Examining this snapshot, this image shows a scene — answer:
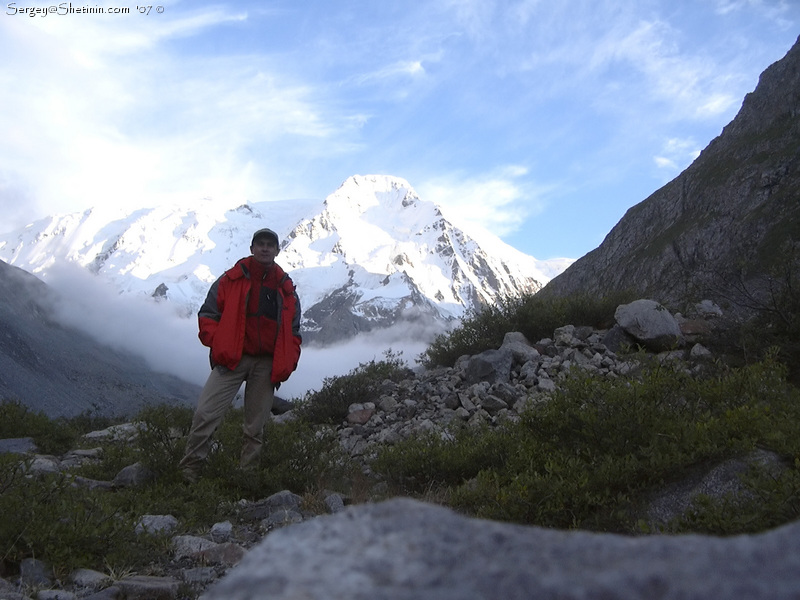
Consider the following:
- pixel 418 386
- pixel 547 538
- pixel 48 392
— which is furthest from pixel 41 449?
pixel 48 392

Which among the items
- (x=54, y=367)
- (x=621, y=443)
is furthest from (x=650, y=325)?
(x=54, y=367)

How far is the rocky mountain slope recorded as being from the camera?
3844 cm

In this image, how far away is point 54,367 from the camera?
26.9m

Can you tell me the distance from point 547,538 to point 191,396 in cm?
4011

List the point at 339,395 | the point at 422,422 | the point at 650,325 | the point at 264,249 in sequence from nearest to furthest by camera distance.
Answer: the point at 264,249 < the point at 422,422 < the point at 650,325 < the point at 339,395

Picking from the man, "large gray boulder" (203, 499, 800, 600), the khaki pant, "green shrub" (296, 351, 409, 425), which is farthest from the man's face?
"large gray boulder" (203, 499, 800, 600)

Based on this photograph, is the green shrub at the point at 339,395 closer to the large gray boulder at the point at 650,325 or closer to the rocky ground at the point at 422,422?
the rocky ground at the point at 422,422

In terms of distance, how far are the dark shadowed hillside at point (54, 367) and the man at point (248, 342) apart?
44.4 ft

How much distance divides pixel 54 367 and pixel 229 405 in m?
25.2

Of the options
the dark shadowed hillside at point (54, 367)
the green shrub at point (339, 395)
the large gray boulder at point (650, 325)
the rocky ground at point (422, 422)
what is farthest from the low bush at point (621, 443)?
the dark shadowed hillside at point (54, 367)

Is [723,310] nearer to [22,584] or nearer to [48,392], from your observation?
[22,584]

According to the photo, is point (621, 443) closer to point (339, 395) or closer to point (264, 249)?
point (264, 249)

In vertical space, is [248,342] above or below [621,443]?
above

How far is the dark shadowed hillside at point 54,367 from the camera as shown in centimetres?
2279
